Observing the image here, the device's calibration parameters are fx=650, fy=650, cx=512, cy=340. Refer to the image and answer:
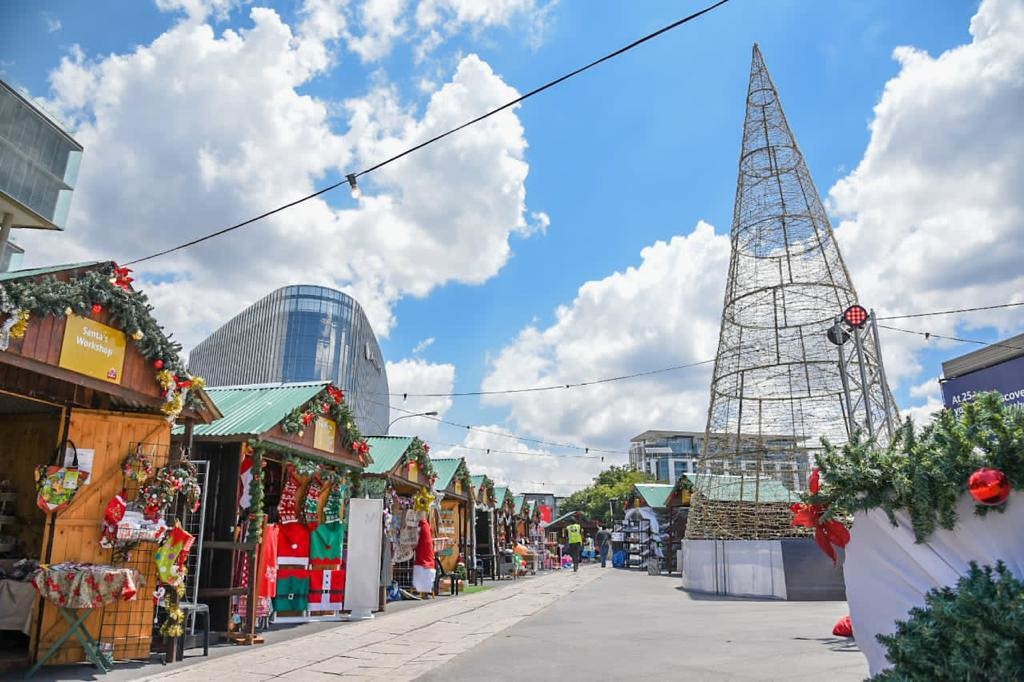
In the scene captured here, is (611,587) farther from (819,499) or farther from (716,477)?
(819,499)

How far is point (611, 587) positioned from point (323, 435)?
12.1 meters

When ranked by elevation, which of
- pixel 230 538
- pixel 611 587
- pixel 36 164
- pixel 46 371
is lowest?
pixel 611 587

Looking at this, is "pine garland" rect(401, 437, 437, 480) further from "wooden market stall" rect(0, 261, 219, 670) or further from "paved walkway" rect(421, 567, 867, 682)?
"wooden market stall" rect(0, 261, 219, 670)

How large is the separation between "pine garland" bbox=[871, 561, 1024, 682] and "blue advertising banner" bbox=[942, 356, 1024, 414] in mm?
7877

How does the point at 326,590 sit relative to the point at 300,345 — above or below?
below

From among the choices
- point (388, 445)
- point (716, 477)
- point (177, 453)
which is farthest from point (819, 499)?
point (716, 477)

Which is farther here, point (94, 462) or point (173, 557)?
point (173, 557)

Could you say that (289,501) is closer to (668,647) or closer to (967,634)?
(668,647)

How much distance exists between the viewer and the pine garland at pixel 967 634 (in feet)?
11.2

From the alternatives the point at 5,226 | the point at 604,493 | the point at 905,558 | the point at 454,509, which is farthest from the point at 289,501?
the point at 604,493

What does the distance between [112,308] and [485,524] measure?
22291 millimetres

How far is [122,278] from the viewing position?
7.53 meters

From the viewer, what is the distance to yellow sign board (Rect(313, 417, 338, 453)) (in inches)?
457

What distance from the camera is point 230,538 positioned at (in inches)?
389
